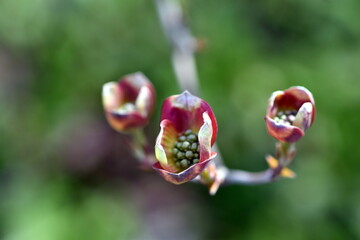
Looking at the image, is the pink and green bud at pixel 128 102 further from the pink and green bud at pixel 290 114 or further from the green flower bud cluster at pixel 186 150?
the pink and green bud at pixel 290 114

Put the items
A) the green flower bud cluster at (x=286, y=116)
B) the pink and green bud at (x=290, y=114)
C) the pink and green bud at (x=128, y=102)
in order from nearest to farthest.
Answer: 1. the pink and green bud at (x=290, y=114)
2. the green flower bud cluster at (x=286, y=116)
3. the pink and green bud at (x=128, y=102)

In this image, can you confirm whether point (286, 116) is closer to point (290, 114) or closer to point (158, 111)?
point (290, 114)

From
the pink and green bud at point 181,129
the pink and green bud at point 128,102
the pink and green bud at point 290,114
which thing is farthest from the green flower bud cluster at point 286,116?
the pink and green bud at point 128,102

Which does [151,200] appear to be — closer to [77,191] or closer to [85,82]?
[77,191]

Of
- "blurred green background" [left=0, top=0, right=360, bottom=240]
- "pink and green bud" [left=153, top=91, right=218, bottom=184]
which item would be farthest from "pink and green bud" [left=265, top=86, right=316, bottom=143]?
"blurred green background" [left=0, top=0, right=360, bottom=240]

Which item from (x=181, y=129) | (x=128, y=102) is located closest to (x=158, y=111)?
(x=128, y=102)
